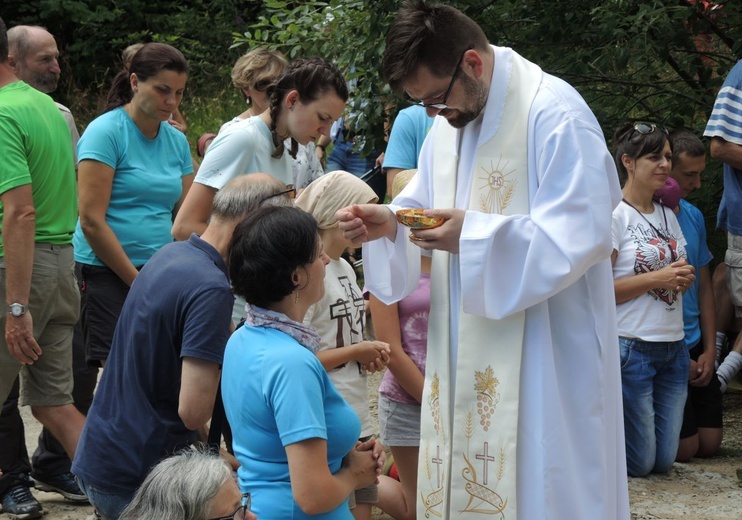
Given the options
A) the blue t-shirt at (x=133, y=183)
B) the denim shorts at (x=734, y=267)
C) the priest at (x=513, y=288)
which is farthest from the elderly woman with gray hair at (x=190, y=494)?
the denim shorts at (x=734, y=267)

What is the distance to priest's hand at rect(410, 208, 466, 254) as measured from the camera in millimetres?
3156

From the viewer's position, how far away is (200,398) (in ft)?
10.8

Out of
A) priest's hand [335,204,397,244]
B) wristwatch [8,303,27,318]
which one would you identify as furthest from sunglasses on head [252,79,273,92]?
priest's hand [335,204,397,244]

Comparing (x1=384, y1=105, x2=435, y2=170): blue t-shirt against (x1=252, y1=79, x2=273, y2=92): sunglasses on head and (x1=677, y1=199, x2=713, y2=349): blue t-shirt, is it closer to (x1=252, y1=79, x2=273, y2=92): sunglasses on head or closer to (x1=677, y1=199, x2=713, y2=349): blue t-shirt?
(x1=252, y1=79, x2=273, y2=92): sunglasses on head

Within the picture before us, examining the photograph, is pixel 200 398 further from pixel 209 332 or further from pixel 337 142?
pixel 337 142

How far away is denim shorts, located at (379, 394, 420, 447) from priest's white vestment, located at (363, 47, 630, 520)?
1099mm

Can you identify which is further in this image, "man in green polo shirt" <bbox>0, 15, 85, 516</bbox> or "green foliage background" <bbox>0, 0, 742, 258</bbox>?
"green foliage background" <bbox>0, 0, 742, 258</bbox>

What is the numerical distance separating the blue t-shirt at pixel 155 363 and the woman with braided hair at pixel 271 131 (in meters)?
1.18

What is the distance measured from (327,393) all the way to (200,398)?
549 millimetres

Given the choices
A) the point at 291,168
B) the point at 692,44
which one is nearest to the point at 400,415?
the point at 291,168

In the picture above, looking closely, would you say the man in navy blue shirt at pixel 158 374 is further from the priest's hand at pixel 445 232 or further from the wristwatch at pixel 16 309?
the wristwatch at pixel 16 309

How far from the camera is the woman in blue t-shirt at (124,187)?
4922 mm

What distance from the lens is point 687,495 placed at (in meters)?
5.31

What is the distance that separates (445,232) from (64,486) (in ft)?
10.3
